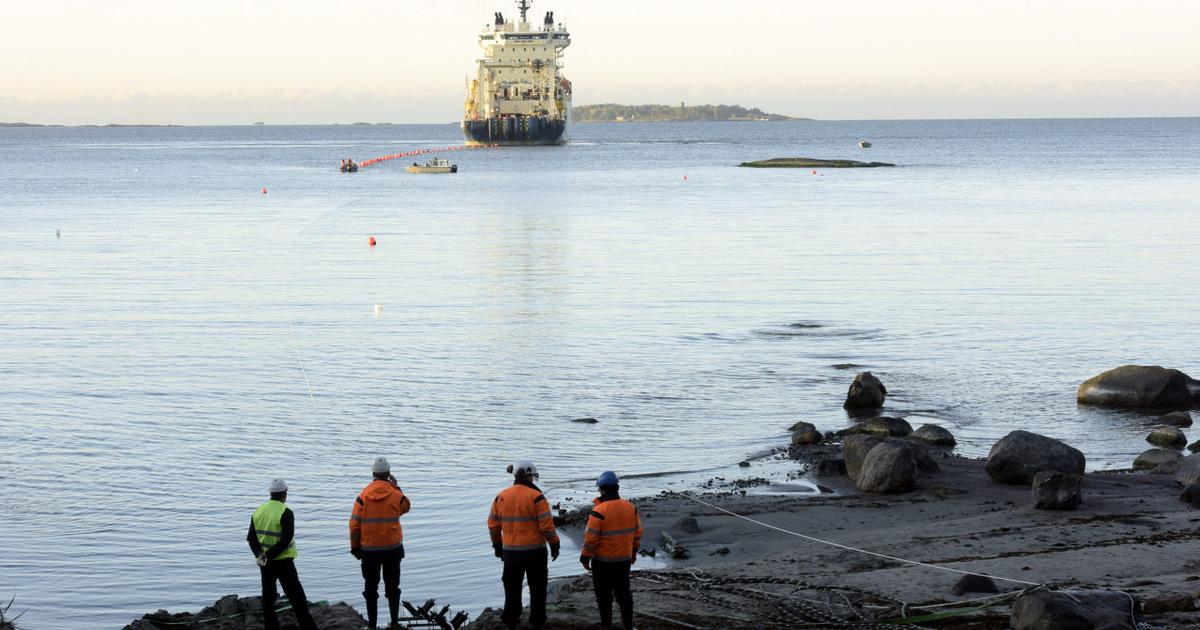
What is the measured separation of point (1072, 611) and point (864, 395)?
536 inches

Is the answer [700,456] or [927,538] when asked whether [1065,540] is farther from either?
[700,456]

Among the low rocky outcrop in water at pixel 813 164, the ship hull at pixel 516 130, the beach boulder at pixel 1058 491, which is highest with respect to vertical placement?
the ship hull at pixel 516 130

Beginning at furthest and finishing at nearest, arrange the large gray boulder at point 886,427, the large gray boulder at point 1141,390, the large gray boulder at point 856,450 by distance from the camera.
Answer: the large gray boulder at point 1141,390, the large gray boulder at point 886,427, the large gray boulder at point 856,450

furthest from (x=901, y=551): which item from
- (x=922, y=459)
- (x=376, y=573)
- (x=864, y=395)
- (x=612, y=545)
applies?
(x=864, y=395)

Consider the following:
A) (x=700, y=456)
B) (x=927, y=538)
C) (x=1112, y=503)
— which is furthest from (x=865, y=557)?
(x=700, y=456)

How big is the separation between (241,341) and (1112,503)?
21.3 metres

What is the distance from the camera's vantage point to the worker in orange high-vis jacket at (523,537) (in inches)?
481

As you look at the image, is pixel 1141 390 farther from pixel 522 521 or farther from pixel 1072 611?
pixel 522 521

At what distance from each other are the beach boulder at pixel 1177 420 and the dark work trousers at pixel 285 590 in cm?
1676

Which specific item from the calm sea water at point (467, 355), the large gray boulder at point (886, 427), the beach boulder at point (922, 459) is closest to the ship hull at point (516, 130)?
the calm sea water at point (467, 355)

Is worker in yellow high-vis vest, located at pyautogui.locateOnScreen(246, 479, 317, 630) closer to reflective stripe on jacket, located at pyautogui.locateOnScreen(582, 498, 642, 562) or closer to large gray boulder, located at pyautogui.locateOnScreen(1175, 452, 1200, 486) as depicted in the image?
reflective stripe on jacket, located at pyautogui.locateOnScreen(582, 498, 642, 562)

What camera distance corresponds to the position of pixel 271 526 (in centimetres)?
1266

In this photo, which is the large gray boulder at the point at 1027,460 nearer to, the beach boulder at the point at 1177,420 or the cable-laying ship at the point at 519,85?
the beach boulder at the point at 1177,420

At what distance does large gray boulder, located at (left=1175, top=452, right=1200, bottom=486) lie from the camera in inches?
736
